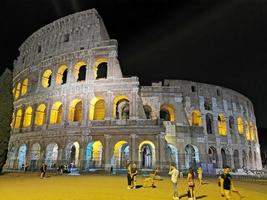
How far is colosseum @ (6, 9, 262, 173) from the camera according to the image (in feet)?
78.2

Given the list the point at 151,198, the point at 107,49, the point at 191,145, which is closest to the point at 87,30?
the point at 107,49

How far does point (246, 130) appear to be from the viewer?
3744cm

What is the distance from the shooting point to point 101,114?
28.8 meters

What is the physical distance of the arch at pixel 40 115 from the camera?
2858cm

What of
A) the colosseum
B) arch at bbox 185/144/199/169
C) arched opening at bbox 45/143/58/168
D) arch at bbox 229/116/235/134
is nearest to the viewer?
the colosseum

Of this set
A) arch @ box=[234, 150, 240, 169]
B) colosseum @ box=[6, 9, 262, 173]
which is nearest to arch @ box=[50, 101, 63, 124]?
colosseum @ box=[6, 9, 262, 173]

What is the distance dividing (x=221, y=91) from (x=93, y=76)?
20240 millimetres

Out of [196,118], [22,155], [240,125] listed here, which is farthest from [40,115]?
[240,125]

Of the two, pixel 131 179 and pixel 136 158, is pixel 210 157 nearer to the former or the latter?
pixel 136 158

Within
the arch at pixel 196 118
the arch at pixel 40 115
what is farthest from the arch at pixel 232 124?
the arch at pixel 40 115

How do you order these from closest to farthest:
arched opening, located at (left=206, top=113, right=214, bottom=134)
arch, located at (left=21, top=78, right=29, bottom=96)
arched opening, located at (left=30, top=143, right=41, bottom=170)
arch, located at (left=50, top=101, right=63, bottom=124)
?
1. arched opening, located at (left=30, top=143, right=41, bottom=170)
2. arch, located at (left=50, top=101, right=63, bottom=124)
3. arch, located at (left=21, top=78, right=29, bottom=96)
4. arched opening, located at (left=206, top=113, right=214, bottom=134)

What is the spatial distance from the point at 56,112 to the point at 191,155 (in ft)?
59.3

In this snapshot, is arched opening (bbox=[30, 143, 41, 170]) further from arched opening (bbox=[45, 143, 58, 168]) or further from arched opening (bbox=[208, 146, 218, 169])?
arched opening (bbox=[208, 146, 218, 169])

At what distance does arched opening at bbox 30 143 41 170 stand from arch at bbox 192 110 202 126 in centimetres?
2134
